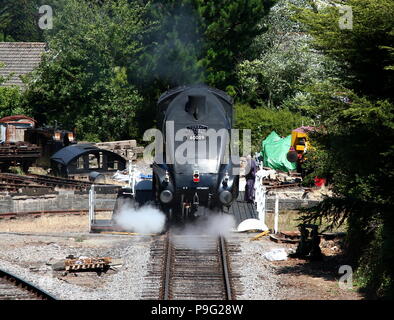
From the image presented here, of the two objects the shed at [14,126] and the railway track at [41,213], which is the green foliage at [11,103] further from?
the railway track at [41,213]

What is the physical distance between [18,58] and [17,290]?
35053 millimetres

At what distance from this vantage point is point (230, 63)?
37.0 metres

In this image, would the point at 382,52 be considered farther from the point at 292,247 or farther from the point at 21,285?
the point at 21,285

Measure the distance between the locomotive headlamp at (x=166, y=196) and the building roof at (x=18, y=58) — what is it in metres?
28.2

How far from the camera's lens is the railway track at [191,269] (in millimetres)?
14328

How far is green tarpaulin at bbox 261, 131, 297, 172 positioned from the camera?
31266mm

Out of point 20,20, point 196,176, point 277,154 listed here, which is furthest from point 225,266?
point 20,20

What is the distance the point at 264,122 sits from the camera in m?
35.4

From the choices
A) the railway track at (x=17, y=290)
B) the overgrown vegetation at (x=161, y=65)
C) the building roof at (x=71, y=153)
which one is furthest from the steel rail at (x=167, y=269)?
the building roof at (x=71, y=153)

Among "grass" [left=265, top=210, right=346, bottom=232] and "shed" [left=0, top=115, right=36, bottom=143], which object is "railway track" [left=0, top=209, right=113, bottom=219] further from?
"shed" [left=0, top=115, right=36, bottom=143]

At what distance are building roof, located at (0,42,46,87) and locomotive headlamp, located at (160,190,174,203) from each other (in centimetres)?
2824
